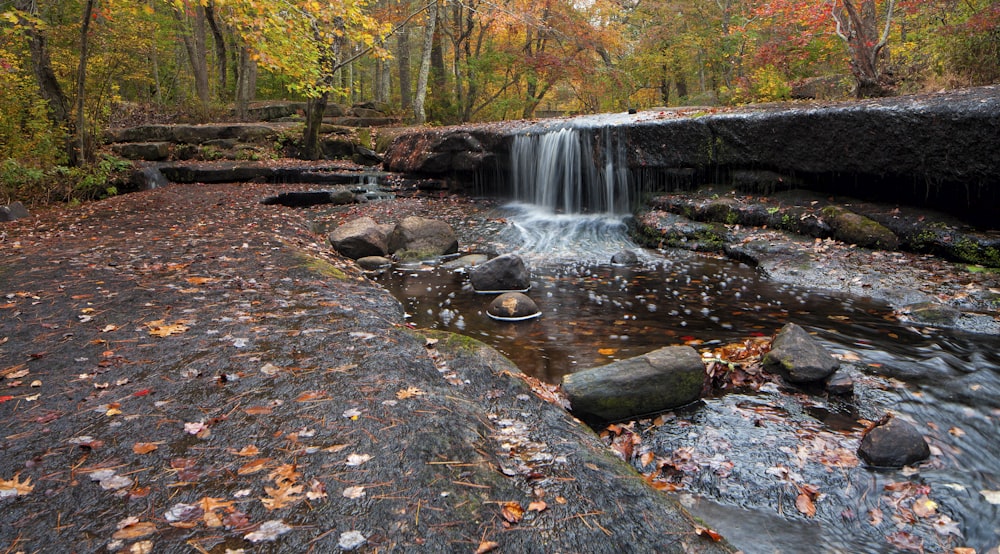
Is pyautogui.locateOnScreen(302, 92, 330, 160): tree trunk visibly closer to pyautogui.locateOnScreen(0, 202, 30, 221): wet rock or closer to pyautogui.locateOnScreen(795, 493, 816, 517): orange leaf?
pyautogui.locateOnScreen(0, 202, 30, 221): wet rock

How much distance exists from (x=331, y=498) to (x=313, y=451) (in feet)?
1.36

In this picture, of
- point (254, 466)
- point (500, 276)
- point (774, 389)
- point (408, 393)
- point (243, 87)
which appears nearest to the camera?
point (254, 466)

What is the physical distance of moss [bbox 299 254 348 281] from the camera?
6453mm

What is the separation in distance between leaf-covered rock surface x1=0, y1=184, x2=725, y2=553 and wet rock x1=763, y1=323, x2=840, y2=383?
7.27 ft

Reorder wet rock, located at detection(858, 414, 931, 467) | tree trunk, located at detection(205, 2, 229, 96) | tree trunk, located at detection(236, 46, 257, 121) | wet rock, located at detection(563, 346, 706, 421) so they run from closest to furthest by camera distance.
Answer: wet rock, located at detection(858, 414, 931, 467), wet rock, located at detection(563, 346, 706, 421), tree trunk, located at detection(205, 2, 229, 96), tree trunk, located at detection(236, 46, 257, 121)

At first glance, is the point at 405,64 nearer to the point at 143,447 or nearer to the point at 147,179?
the point at 147,179

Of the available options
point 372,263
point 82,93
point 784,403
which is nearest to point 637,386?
point 784,403

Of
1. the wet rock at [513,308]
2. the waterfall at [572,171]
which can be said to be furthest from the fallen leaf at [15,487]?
the waterfall at [572,171]

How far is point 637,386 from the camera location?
13.5 ft

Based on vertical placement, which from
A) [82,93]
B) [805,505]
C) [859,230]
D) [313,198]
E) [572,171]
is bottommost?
[805,505]

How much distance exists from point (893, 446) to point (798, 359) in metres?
1.09

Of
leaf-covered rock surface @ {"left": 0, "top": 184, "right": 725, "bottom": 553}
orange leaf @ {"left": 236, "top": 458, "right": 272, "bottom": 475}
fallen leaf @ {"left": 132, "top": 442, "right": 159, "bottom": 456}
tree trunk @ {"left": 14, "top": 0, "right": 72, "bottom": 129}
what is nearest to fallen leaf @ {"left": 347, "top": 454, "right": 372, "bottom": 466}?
leaf-covered rock surface @ {"left": 0, "top": 184, "right": 725, "bottom": 553}

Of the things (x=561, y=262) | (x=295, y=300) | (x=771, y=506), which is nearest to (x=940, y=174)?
(x=561, y=262)

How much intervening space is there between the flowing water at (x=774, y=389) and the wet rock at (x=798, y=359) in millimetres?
189
